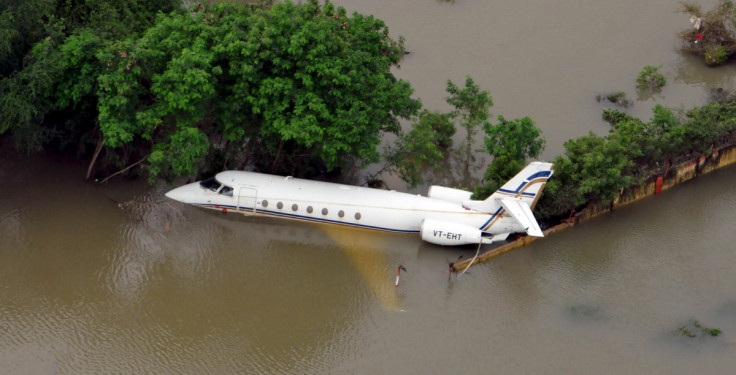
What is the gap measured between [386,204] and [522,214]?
235 inches

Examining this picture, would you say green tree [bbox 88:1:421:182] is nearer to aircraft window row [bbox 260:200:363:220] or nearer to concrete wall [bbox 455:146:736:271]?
aircraft window row [bbox 260:200:363:220]

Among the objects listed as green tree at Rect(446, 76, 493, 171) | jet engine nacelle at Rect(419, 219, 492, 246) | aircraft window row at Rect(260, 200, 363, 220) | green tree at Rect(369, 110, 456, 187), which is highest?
green tree at Rect(446, 76, 493, 171)

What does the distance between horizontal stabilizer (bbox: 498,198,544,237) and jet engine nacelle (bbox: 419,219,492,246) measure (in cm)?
166

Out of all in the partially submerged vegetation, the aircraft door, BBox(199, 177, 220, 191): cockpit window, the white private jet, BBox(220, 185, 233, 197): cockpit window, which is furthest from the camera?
the partially submerged vegetation

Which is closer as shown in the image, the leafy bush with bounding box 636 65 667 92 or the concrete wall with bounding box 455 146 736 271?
the concrete wall with bounding box 455 146 736 271

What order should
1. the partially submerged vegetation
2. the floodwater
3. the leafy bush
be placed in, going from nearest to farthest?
1. the floodwater
2. the leafy bush
3. the partially submerged vegetation

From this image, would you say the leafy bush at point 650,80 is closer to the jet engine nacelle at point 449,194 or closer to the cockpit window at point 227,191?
the jet engine nacelle at point 449,194

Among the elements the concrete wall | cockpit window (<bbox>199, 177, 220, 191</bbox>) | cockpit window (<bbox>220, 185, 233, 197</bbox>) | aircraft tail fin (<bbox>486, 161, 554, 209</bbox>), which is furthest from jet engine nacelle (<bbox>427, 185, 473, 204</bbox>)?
cockpit window (<bbox>199, 177, 220, 191</bbox>)

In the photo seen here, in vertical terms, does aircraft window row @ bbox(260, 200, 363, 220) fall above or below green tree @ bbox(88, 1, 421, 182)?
below

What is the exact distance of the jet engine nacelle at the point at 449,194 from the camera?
4166 cm

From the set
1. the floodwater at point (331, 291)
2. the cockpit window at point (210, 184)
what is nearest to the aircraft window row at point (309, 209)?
the floodwater at point (331, 291)

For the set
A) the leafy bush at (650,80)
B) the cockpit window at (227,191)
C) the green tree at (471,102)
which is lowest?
the cockpit window at (227,191)

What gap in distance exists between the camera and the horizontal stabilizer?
38.7 meters

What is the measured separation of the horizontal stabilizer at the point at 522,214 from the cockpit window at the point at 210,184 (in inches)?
507
